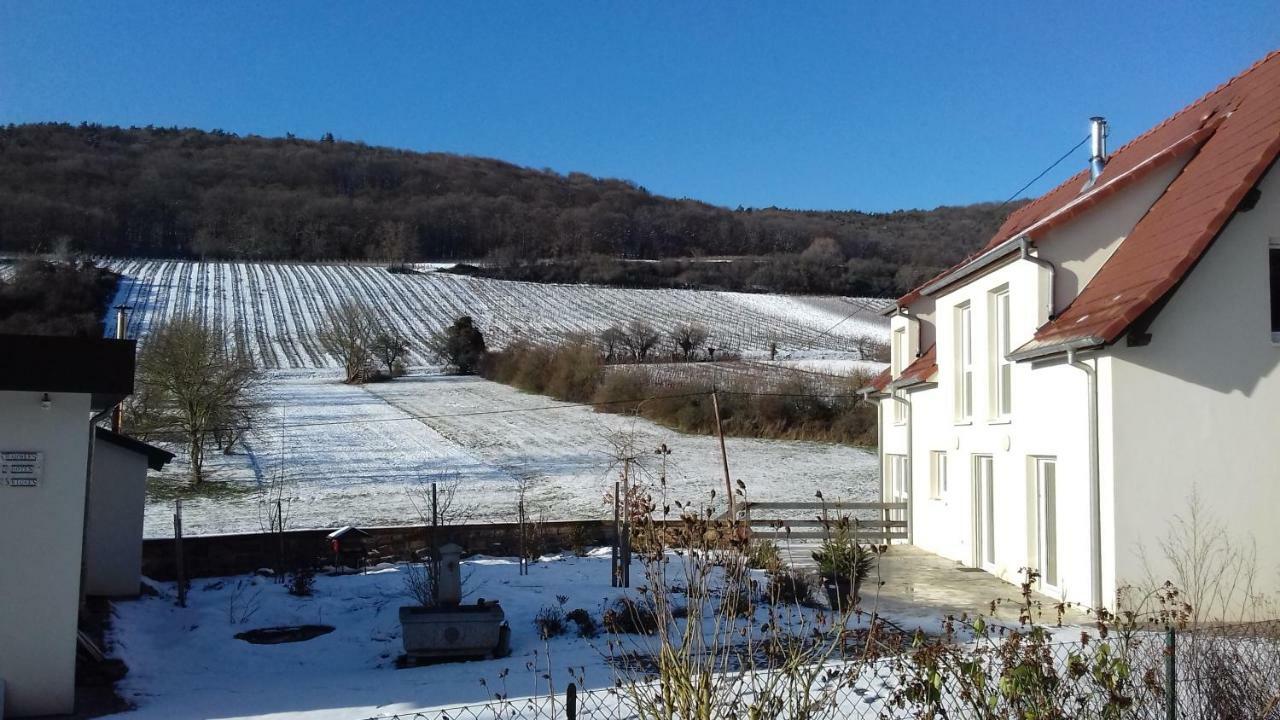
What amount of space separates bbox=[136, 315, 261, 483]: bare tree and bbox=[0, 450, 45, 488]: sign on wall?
2219 cm

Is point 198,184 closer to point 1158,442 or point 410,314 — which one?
point 410,314

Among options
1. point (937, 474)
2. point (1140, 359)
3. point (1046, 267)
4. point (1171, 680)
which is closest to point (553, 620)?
point (1140, 359)

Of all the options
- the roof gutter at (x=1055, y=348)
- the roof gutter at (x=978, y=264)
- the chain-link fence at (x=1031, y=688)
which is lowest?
the chain-link fence at (x=1031, y=688)

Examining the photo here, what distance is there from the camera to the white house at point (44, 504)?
25.8ft

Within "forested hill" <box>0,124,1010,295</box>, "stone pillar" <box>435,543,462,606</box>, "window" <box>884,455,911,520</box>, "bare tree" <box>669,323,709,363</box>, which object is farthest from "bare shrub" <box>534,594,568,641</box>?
"forested hill" <box>0,124,1010,295</box>

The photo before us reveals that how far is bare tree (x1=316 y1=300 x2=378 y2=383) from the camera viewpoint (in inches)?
1930

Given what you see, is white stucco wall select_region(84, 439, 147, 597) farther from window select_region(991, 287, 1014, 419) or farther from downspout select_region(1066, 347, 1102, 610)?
window select_region(991, 287, 1014, 419)

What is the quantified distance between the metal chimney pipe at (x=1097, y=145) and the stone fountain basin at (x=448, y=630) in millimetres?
12320

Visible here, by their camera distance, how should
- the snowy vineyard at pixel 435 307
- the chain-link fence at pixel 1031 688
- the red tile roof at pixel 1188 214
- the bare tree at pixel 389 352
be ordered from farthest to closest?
the snowy vineyard at pixel 435 307 → the bare tree at pixel 389 352 → the red tile roof at pixel 1188 214 → the chain-link fence at pixel 1031 688

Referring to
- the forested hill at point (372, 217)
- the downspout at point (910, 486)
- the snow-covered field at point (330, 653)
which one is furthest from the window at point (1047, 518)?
the forested hill at point (372, 217)

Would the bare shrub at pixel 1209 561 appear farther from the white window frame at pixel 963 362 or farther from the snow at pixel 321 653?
the snow at pixel 321 653

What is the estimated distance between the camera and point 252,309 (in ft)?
201

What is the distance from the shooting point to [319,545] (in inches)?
650

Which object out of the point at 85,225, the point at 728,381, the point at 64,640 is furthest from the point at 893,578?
the point at 85,225
